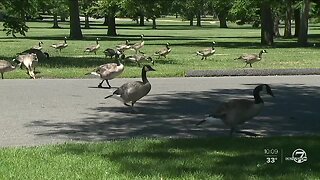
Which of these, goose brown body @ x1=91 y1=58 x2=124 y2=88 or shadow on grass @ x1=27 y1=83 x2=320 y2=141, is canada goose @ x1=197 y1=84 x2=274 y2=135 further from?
goose brown body @ x1=91 y1=58 x2=124 y2=88

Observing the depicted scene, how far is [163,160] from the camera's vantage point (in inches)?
291

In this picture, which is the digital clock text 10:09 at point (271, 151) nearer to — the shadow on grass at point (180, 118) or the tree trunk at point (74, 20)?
the shadow on grass at point (180, 118)

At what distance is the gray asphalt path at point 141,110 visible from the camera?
9945 millimetres

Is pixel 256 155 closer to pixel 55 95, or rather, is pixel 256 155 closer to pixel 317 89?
pixel 55 95

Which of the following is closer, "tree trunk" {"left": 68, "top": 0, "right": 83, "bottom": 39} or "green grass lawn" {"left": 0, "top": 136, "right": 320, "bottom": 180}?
"green grass lawn" {"left": 0, "top": 136, "right": 320, "bottom": 180}

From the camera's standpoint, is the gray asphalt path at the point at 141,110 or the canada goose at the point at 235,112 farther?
the gray asphalt path at the point at 141,110

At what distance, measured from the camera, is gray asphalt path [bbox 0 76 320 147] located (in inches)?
392

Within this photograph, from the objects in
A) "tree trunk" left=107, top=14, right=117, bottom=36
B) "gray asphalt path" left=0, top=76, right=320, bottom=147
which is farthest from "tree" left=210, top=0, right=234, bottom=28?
"gray asphalt path" left=0, top=76, right=320, bottom=147

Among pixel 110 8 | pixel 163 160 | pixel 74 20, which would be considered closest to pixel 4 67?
pixel 163 160

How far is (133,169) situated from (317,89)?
10.1 meters

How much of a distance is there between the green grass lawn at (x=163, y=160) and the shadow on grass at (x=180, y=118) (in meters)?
1.12

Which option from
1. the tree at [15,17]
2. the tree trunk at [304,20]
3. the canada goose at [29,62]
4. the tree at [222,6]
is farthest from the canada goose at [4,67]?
the tree at [222,6]

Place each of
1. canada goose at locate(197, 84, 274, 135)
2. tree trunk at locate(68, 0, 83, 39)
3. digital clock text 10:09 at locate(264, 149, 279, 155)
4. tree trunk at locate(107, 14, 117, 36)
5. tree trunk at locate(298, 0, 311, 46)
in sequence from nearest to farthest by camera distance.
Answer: digital clock text 10:09 at locate(264, 149, 279, 155) < canada goose at locate(197, 84, 274, 135) < tree trunk at locate(298, 0, 311, 46) < tree trunk at locate(68, 0, 83, 39) < tree trunk at locate(107, 14, 117, 36)

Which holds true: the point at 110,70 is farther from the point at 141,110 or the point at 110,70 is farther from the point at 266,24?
the point at 266,24
